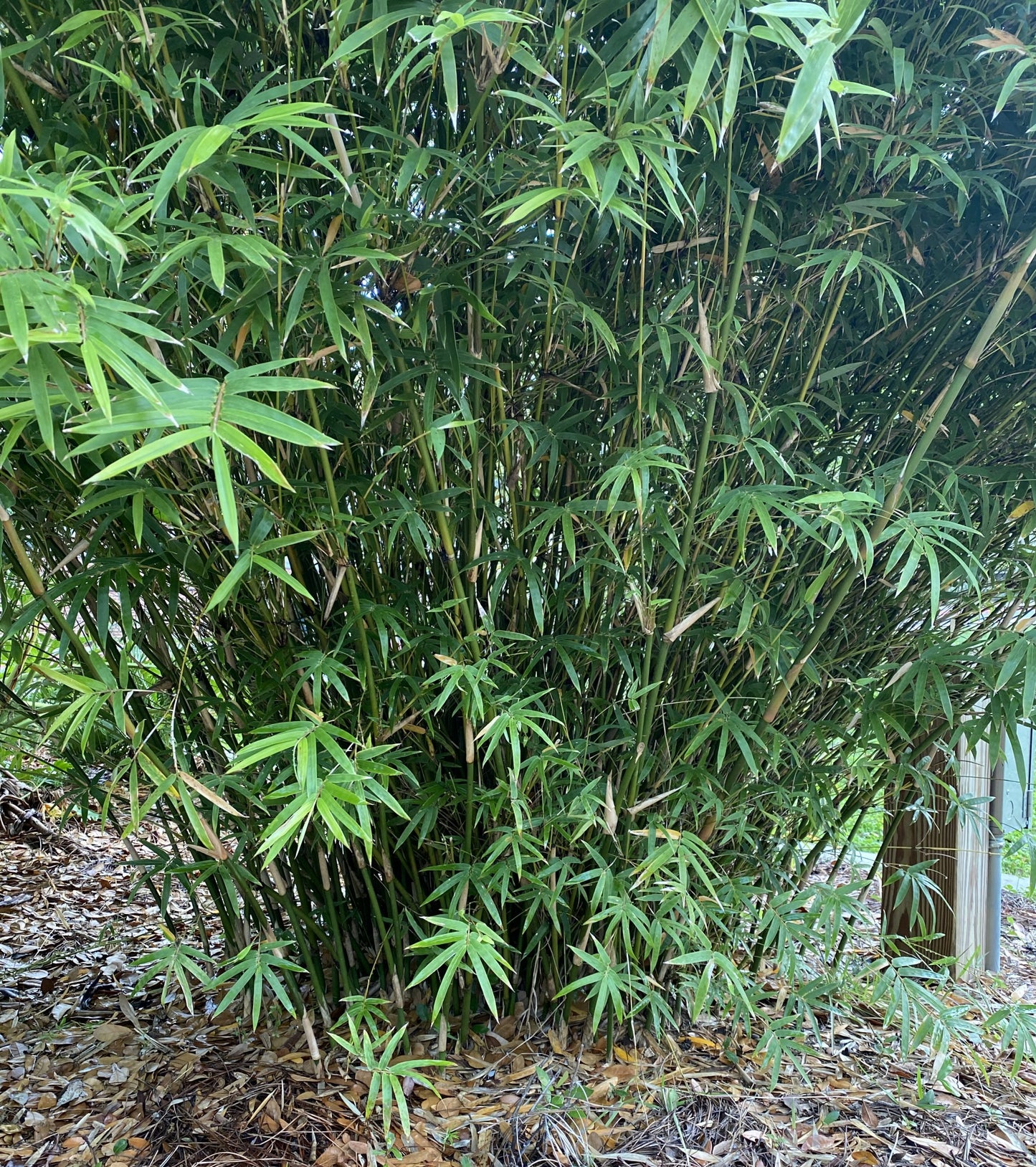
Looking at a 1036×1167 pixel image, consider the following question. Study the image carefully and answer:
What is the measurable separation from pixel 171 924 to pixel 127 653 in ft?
2.73

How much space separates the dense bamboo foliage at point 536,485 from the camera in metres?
1.19

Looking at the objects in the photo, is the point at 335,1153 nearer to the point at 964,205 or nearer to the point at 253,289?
the point at 253,289

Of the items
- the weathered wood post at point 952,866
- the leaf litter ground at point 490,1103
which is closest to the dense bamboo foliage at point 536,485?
the leaf litter ground at point 490,1103

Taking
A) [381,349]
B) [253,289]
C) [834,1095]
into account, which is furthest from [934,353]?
[834,1095]

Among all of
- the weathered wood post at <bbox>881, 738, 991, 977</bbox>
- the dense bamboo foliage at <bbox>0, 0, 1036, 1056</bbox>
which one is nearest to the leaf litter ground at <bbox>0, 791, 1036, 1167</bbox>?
the dense bamboo foliage at <bbox>0, 0, 1036, 1056</bbox>

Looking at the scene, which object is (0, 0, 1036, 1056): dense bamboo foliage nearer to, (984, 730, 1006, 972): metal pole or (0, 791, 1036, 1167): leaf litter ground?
(0, 791, 1036, 1167): leaf litter ground

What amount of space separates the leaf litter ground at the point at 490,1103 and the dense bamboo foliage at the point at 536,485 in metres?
0.13

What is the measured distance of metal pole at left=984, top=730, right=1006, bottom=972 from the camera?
6.89ft

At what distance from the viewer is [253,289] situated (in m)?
1.13

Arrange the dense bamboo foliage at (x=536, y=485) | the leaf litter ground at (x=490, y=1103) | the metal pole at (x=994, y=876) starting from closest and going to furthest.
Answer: the dense bamboo foliage at (x=536, y=485)
the leaf litter ground at (x=490, y=1103)
the metal pole at (x=994, y=876)

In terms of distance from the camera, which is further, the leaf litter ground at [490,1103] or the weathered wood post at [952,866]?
the weathered wood post at [952,866]

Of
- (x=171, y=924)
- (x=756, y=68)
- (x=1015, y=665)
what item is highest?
(x=756, y=68)

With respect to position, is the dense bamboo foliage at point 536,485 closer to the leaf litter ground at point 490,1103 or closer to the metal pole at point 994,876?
the leaf litter ground at point 490,1103

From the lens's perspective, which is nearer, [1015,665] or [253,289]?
[253,289]
